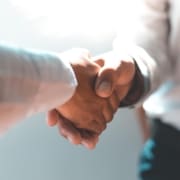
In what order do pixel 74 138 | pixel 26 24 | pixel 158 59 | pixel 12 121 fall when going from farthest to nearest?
1. pixel 26 24
2. pixel 158 59
3. pixel 74 138
4. pixel 12 121

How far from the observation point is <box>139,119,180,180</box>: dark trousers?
1.00 m

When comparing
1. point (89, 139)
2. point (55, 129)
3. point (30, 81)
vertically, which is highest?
point (30, 81)

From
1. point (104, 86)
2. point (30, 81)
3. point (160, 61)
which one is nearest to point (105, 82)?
point (104, 86)

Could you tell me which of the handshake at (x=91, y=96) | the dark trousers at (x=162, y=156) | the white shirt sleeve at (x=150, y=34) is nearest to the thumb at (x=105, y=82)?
the handshake at (x=91, y=96)

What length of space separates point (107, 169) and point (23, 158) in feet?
0.79

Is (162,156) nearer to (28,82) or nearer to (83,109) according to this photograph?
(83,109)

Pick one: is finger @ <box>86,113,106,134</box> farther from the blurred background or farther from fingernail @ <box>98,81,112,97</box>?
the blurred background

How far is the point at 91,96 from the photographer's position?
857 mm

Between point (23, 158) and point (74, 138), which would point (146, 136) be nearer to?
point (23, 158)

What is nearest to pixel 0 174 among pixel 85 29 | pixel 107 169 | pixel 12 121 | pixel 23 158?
pixel 23 158

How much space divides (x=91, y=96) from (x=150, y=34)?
0.23 metres

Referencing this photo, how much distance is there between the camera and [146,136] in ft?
4.22

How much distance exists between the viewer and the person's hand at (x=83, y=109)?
0.83 m

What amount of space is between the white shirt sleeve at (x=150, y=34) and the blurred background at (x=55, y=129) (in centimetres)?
7
